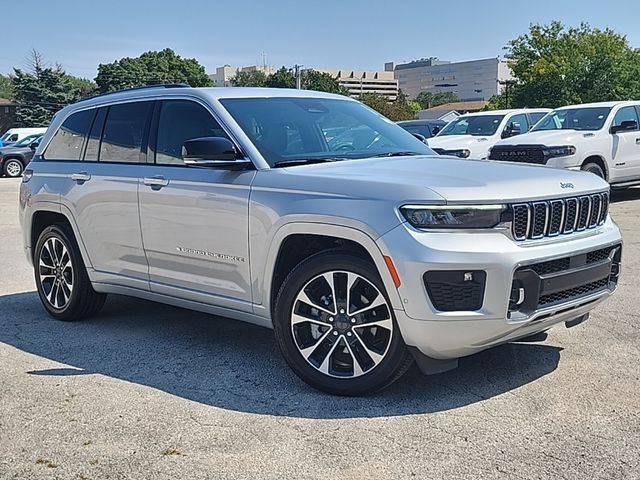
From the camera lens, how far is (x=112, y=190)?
18.6ft

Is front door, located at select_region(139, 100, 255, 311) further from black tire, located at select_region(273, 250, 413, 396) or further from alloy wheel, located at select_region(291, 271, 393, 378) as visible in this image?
Answer: alloy wheel, located at select_region(291, 271, 393, 378)

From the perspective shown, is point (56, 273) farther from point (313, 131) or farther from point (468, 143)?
point (468, 143)

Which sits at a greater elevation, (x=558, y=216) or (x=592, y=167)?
(x=558, y=216)

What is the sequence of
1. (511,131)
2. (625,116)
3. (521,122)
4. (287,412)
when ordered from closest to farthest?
(287,412)
(625,116)
(511,131)
(521,122)

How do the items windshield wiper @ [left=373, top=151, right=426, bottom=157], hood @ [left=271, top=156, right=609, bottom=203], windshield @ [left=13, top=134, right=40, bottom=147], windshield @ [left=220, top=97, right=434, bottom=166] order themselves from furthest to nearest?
windshield @ [left=13, top=134, right=40, bottom=147] < windshield wiper @ [left=373, top=151, right=426, bottom=157] < windshield @ [left=220, top=97, right=434, bottom=166] < hood @ [left=271, top=156, right=609, bottom=203]

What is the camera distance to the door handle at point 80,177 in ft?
19.5

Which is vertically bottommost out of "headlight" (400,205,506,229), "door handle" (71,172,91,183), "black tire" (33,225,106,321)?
"black tire" (33,225,106,321)

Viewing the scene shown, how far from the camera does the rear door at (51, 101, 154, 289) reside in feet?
18.2

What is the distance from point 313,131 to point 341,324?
1.54 meters

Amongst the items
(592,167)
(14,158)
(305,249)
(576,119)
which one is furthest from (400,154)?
(14,158)

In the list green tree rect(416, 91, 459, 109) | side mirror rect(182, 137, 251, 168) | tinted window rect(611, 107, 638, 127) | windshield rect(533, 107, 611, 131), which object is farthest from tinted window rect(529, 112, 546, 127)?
green tree rect(416, 91, 459, 109)

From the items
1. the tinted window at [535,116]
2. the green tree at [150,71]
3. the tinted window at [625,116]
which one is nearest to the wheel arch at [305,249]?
Answer: the tinted window at [625,116]

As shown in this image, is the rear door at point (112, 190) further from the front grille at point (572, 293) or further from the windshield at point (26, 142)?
the windshield at point (26, 142)

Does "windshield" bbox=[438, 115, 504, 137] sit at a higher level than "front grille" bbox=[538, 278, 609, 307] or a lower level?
higher
